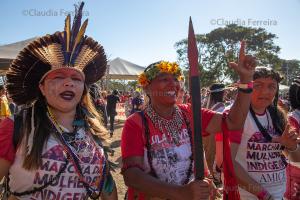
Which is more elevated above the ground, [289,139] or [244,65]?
[244,65]

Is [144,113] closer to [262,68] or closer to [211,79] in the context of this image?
[262,68]

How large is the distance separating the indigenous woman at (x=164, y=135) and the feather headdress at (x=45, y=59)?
61 centimetres

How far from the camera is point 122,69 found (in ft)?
68.2

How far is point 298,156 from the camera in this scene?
3203 millimetres

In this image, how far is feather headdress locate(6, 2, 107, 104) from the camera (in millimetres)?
2299

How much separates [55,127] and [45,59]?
1.58ft

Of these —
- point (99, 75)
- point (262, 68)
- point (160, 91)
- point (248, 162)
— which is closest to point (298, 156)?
point (248, 162)

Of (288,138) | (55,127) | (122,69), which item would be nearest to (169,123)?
(55,127)

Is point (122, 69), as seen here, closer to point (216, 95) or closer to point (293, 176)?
point (216, 95)

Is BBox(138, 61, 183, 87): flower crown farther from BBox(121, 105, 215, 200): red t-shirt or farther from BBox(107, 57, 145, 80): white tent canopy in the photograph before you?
BBox(107, 57, 145, 80): white tent canopy

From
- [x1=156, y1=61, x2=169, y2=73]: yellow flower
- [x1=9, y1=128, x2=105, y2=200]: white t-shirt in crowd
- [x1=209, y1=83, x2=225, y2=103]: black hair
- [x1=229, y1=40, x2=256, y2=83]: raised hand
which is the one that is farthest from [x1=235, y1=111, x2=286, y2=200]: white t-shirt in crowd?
[x1=209, y1=83, x2=225, y2=103]: black hair

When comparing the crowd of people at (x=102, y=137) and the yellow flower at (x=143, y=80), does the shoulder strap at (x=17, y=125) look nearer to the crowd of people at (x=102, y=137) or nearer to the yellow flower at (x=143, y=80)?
the crowd of people at (x=102, y=137)

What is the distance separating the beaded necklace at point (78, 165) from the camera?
215 cm

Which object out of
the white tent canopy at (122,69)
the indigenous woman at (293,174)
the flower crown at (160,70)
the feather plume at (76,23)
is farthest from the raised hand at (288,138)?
the white tent canopy at (122,69)
